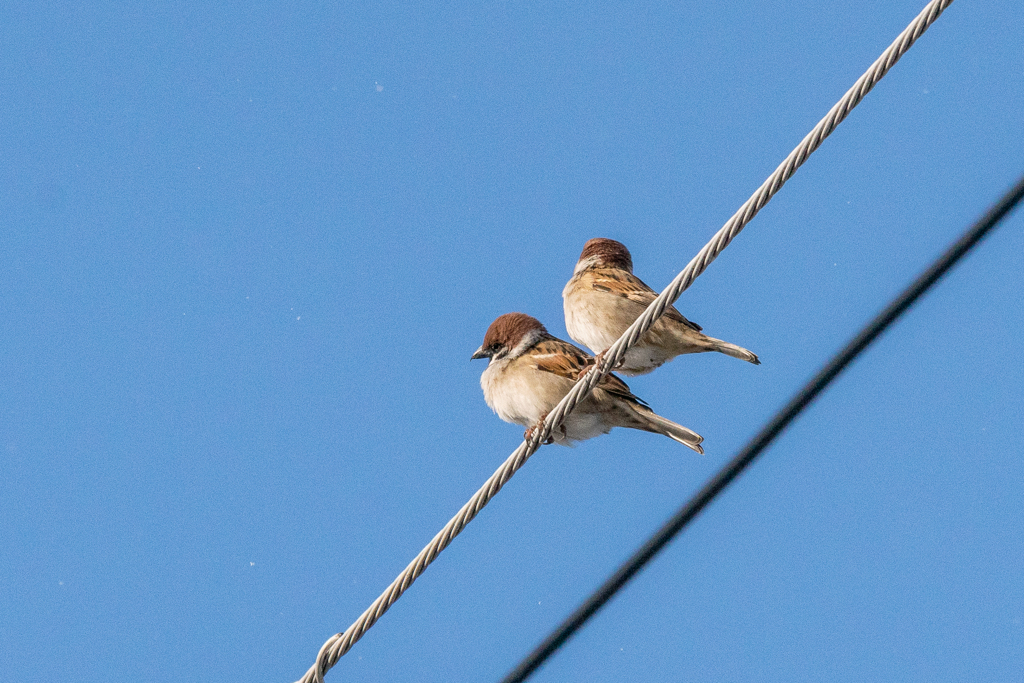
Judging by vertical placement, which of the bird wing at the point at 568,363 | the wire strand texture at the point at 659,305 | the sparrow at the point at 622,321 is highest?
the sparrow at the point at 622,321

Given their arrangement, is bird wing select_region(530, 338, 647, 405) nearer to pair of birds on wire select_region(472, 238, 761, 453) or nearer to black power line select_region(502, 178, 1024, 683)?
pair of birds on wire select_region(472, 238, 761, 453)

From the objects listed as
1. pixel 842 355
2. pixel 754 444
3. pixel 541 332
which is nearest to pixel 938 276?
pixel 842 355

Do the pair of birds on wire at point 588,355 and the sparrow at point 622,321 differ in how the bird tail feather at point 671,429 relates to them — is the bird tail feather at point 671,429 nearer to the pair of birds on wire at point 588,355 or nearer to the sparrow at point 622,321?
the pair of birds on wire at point 588,355

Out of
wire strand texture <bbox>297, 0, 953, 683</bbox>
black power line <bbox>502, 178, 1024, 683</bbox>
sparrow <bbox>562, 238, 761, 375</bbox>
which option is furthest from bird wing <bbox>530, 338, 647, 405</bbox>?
black power line <bbox>502, 178, 1024, 683</bbox>

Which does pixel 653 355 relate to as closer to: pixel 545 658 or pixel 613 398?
pixel 613 398

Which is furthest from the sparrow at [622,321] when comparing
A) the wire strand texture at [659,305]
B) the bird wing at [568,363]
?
the wire strand texture at [659,305]
